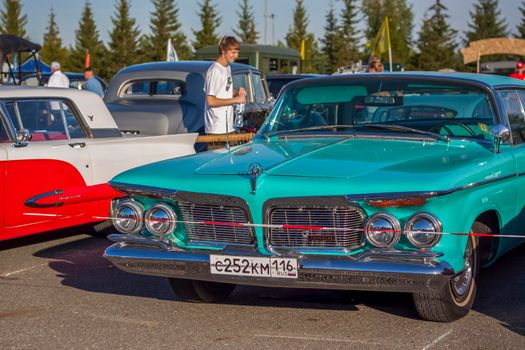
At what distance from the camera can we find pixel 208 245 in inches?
227

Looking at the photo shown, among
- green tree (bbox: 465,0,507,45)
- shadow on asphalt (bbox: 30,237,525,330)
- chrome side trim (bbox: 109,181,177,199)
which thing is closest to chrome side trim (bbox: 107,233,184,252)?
chrome side trim (bbox: 109,181,177,199)

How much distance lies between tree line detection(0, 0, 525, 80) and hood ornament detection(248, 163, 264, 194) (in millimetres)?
60493

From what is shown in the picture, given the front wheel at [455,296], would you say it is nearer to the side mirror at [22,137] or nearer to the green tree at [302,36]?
the side mirror at [22,137]

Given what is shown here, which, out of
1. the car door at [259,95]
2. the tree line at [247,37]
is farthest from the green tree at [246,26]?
the car door at [259,95]

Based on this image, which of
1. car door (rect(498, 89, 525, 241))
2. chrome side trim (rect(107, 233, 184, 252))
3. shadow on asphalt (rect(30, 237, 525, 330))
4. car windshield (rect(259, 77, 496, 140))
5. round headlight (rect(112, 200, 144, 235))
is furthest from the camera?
car windshield (rect(259, 77, 496, 140))

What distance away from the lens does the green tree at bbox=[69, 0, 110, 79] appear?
6650cm

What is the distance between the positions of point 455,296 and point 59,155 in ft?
13.3

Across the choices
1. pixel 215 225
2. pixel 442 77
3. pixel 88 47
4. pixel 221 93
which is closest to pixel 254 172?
pixel 215 225

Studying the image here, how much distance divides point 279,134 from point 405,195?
6.47ft

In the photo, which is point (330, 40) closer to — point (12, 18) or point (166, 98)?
point (12, 18)

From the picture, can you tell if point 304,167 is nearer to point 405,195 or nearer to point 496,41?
point 405,195

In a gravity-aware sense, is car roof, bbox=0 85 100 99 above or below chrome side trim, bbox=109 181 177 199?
above

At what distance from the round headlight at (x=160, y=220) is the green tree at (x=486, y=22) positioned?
80.2 m

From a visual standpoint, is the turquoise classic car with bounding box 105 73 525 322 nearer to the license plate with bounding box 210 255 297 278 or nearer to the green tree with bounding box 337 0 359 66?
the license plate with bounding box 210 255 297 278
